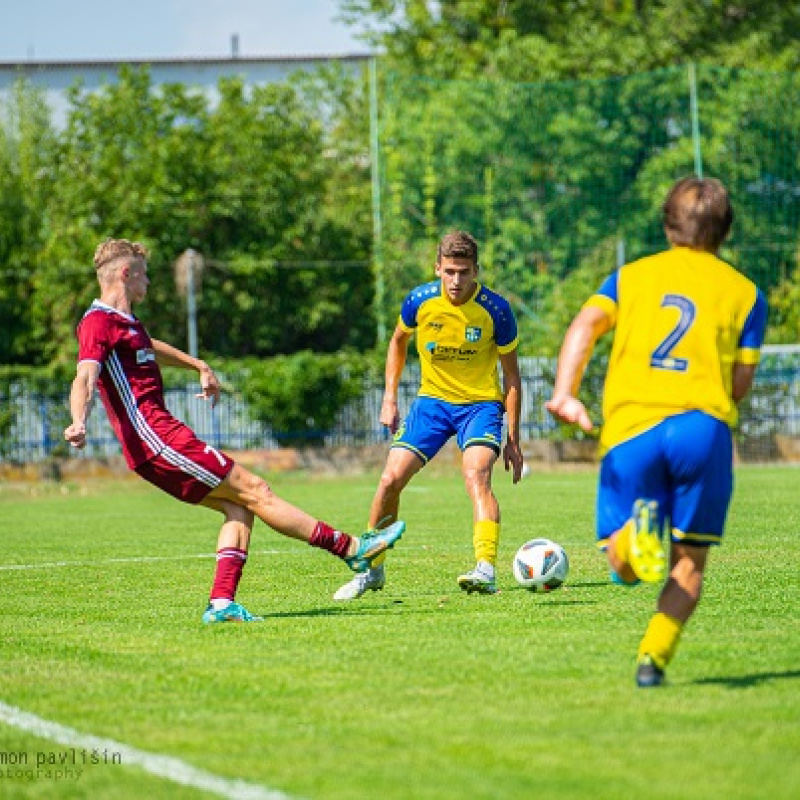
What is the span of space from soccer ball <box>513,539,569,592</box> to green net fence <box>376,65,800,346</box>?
2315cm

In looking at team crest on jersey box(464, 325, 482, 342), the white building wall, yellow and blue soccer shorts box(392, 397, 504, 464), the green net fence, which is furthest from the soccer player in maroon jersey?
the white building wall

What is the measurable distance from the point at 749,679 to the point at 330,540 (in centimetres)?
310

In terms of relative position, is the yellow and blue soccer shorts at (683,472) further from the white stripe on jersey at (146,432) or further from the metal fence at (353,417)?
the metal fence at (353,417)

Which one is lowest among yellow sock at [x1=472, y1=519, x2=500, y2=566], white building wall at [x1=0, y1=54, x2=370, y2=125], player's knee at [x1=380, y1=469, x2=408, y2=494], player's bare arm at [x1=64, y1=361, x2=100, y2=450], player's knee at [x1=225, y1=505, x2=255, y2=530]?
yellow sock at [x1=472, y1=519, x2=500, y2=566]

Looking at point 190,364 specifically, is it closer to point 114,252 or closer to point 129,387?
point 129,387

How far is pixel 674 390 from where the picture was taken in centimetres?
649

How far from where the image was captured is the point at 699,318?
21.4 ft

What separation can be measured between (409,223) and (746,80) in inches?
299

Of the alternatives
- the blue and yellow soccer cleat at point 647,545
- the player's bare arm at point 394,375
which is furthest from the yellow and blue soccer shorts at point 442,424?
the blue and yellow soccer cleat at point 647,545

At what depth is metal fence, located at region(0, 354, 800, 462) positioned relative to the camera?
1216 inches

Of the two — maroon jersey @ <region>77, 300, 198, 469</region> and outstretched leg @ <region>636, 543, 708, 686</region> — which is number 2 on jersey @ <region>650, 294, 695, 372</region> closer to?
outstretched leg @ <region>636, 543, 708, 686</region>

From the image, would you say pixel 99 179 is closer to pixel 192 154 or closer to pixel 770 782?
pixel 192 154

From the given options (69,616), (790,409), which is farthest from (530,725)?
(790,409)

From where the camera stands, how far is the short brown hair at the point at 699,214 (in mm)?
6637
